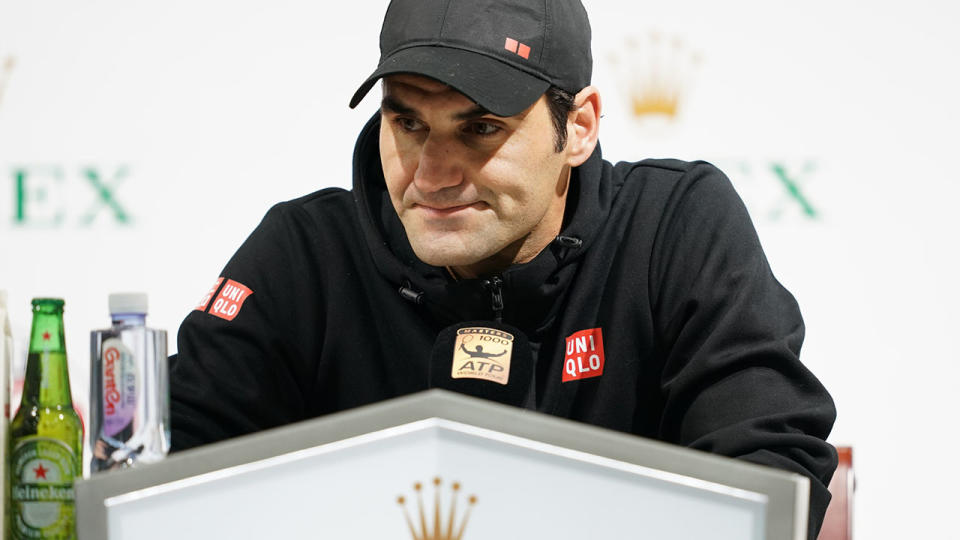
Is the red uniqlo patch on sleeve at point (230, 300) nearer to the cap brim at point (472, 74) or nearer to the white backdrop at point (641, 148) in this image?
the cap brim at point (472, 74)

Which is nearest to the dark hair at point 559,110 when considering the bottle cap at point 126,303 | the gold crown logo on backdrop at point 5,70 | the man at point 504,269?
the man at point 504,269

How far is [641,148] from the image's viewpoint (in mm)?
2070

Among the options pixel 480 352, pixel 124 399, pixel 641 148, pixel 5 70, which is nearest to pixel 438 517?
pixel 124 399

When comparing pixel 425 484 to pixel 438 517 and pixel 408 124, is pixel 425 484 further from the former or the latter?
pixel 408 124

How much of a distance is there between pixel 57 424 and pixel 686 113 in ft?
4.95

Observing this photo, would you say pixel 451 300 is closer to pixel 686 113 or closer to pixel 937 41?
pixel 686 113

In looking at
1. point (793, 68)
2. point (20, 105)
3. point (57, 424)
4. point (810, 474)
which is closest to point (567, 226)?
point (810, 474)

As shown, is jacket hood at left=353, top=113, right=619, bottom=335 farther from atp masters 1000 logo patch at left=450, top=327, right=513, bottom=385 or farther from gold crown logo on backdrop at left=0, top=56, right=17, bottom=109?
gold crown logo on backdrop at left=0, top=56, right=17, bottom=109

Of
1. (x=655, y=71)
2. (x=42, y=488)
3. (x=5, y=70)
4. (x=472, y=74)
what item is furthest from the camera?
(x=5, y=70)

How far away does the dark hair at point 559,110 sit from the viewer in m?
1.29

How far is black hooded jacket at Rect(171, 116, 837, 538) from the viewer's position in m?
1.27

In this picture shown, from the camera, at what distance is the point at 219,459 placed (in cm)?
62

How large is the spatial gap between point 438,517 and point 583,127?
0.86 m

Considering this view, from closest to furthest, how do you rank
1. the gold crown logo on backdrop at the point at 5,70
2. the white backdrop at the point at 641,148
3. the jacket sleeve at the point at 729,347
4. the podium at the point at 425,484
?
the podium at the point at 425,484, the jacket sleeve at the point at 729,347, the white backdrop at the point at 641,148, the gold crown logo on backdrop at the point at 5,70
